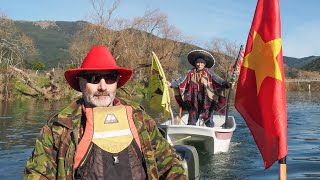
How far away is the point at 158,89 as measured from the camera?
9852 millimetres

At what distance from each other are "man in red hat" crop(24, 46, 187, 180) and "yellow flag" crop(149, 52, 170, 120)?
6286 mm

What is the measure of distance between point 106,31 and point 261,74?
36190 mm

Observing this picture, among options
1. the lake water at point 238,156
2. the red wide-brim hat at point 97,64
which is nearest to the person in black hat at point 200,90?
the lake water at point 238,156

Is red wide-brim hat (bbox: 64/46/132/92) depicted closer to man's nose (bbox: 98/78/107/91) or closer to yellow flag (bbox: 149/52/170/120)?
man's nose (bbox: 98/78/107/91)

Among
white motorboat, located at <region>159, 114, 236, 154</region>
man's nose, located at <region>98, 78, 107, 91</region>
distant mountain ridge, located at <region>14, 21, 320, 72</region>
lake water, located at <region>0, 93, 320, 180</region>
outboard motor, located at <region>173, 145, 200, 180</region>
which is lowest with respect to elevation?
lake water, located at <region>0, 93, 320, 180</region>

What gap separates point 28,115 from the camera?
60.6 feet

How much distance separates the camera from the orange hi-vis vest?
2.89m

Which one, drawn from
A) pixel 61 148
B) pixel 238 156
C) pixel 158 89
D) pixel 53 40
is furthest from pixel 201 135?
pixel 53 40

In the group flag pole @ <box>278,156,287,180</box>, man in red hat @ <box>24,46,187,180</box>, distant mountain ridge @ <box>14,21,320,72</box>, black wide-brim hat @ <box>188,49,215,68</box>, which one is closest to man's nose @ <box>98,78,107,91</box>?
man in red hat @ <box>24,46,187,180</box>

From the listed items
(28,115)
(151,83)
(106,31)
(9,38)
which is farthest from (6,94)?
(151,83)

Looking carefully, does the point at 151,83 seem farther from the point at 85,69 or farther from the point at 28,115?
the point at 28,115

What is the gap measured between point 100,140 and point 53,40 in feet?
435

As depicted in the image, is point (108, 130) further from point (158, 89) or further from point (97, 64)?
point (158, 89)

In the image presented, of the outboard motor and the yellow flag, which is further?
the yellow flag
